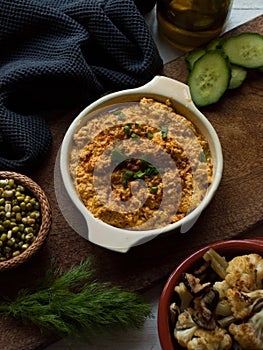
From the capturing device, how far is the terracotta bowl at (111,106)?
2639 millimetres

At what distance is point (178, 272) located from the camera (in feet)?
8.30

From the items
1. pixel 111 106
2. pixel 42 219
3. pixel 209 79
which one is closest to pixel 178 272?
pixel 42 219

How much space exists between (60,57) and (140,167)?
1.89 ft

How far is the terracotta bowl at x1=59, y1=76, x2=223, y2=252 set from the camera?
264 cm

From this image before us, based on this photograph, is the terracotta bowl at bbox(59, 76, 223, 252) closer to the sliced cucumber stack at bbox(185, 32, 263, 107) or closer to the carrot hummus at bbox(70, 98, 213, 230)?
the carrot hummus at bbox(70, 98, 213, 230)

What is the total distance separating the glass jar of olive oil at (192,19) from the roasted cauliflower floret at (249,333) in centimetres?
125

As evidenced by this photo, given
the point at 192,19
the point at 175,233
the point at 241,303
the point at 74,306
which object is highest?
the point at 192,19

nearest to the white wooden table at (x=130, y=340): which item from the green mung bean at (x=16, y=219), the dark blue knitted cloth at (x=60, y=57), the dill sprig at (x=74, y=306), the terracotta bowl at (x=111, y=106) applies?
the dill sprig at (x=74, y=306)

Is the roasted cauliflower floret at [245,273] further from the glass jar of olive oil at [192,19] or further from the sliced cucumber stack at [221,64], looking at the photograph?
the glass jar of olive oil at [192,19]

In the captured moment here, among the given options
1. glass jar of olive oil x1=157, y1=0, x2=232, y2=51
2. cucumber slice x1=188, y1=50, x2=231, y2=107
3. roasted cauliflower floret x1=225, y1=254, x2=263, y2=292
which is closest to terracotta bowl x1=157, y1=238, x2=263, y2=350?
roasted cauliflower floret x1=225, y1=254, x2=263, y2=292

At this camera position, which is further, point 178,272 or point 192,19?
point 192,19

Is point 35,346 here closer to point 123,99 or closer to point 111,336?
point 111,336

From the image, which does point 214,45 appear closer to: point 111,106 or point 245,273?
point 111,106

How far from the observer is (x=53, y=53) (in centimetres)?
299
